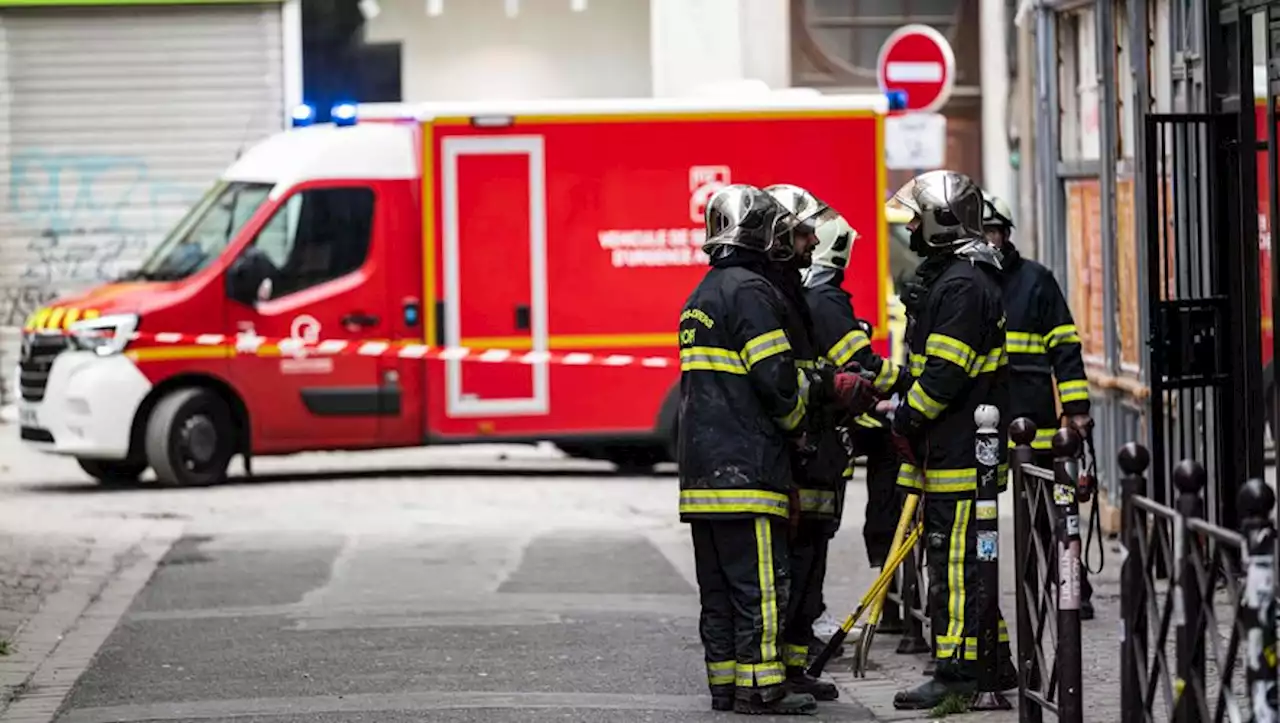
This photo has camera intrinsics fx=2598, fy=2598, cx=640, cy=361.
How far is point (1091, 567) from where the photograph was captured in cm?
1209

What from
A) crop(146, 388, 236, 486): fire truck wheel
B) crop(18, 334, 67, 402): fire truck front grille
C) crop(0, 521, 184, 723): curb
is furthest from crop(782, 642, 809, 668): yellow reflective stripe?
crop(18, 334, 67, 402): fire truck front grille

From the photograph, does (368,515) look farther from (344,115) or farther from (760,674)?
(760,674)

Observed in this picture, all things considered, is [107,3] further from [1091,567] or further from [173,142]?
[1091,567]

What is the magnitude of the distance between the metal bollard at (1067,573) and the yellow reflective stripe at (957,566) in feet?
3.55

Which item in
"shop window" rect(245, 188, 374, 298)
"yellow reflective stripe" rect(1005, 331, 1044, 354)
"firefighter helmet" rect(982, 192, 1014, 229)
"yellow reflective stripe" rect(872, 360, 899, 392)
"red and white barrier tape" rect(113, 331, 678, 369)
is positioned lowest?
"yellow reflective stripe" rect(872, 360, 899, 392)

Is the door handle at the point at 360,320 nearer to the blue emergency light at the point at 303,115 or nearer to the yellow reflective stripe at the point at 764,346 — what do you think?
the blue emergency light at the point at 303,115

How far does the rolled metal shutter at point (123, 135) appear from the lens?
22453 mm

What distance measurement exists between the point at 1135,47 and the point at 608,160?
560 centimetres

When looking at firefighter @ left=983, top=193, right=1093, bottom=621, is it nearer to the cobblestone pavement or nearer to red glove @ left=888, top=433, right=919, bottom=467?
the cobblestone pavement

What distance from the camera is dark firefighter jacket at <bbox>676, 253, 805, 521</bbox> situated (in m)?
8.32

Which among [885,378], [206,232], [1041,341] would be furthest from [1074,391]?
[206,232]

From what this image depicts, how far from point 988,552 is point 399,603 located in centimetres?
389

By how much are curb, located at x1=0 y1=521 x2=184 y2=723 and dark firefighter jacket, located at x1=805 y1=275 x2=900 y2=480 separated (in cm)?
274

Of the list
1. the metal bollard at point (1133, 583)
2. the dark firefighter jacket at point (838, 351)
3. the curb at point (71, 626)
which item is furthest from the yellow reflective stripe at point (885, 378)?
the curb at point (71, 626)
